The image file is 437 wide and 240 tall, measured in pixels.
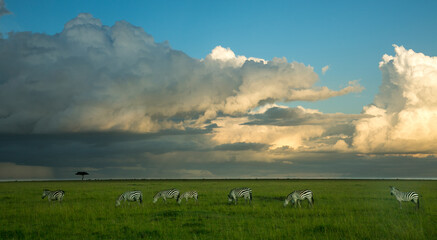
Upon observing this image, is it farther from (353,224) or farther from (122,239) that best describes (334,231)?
(122,239)

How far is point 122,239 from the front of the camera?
15.7 meters

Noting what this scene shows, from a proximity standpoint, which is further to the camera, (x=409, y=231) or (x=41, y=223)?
(x=41, y=223)

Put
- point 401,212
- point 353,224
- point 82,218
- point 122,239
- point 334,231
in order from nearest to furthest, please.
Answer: point 122,239 < point 334,231 < point 353,224 < point 82,218 < point 401,212

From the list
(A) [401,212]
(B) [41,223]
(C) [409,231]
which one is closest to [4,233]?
(B) [41,223]

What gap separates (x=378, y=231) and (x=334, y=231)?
2.06 m

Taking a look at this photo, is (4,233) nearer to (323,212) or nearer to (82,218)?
(82,218)

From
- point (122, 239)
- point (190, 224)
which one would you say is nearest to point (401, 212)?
point (190, 224)

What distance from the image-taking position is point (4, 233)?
17.0 m

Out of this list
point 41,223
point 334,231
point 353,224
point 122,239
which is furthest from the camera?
point 41,223

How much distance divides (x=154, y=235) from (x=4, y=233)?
305 inches

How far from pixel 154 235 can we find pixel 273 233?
574cm

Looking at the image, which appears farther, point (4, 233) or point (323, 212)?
point (323, 212)

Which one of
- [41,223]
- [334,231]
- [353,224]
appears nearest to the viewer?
[334,231]

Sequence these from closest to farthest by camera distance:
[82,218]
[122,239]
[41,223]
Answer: [122,239]
[41,223]
[82,218]
